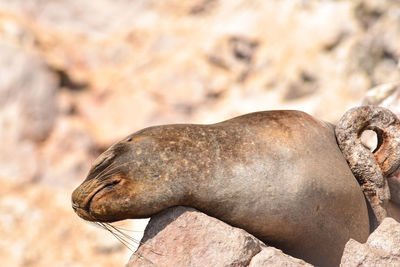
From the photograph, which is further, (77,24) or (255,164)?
(77,24)

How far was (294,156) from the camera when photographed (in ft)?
10.5

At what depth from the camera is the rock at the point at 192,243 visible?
2.79m

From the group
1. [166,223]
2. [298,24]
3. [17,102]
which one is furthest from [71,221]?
[166,223]

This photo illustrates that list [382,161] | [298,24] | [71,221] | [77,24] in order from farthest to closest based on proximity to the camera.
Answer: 1. [77,24]
2. [298,24]
3. [71,221]
4. [382,161]

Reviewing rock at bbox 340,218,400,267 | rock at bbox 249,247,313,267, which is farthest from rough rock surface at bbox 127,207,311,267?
rock at bbox 340,218,400,267

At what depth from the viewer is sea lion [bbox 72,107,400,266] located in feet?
9.56

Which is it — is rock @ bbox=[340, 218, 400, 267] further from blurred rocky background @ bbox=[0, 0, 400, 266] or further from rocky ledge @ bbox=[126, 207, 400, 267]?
blurred rocky background @ bbox=[0, 0, 400, 266]

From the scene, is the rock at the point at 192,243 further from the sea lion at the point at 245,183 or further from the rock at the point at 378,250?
the rock at the point at 378,250

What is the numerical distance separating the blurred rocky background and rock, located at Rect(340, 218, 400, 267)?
5.35 metres

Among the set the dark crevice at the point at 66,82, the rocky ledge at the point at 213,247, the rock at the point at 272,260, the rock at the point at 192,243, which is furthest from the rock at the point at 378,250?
the dark crevice at the point at 66,82

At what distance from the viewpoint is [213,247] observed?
2.80m

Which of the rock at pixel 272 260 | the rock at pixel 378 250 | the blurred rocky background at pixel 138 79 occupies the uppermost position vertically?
the blurred rocky background at pixel 138 79

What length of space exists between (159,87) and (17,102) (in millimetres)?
2799

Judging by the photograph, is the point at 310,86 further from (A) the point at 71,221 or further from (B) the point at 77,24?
(B) the point at 77,24
